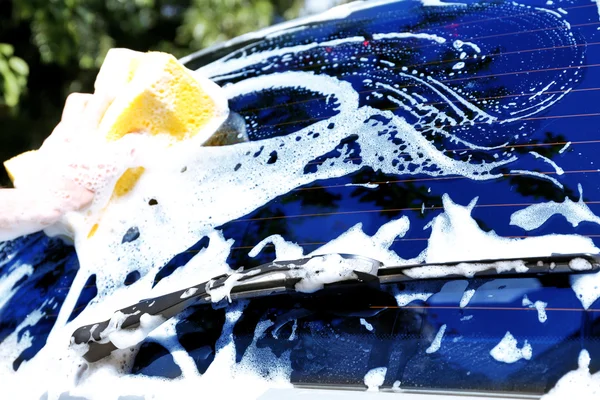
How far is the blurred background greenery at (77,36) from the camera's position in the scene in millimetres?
4854

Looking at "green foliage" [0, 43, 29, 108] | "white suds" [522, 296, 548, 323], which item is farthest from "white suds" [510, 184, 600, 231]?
"green foliage" [0, 43, 29, 108]

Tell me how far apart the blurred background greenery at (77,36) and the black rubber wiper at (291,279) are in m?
3.33

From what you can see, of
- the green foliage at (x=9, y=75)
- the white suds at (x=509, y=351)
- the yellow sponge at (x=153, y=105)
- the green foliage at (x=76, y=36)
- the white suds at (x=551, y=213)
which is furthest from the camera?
the green foliage at (x=76, y=36)

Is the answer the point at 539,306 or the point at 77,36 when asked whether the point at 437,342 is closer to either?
the point at 539,306

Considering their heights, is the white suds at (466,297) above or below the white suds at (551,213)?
below

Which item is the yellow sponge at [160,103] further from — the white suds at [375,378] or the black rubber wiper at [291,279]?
the white suds at [375,378]

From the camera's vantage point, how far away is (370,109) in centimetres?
179

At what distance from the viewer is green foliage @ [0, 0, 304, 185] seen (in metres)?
4.85

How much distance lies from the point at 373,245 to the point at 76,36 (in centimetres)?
399

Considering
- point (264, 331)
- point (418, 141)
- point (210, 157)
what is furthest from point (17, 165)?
point (418, 141)

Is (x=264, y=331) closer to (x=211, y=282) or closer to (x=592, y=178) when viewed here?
(x=211, y=282)

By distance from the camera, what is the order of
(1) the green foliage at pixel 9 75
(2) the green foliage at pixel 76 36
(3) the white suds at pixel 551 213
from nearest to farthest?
(3) the white suds at pixel 551 213 < (1) the green foliage at pixel 9 75 < (2) the green foliage at pixel 76 36

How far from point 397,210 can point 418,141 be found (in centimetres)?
20

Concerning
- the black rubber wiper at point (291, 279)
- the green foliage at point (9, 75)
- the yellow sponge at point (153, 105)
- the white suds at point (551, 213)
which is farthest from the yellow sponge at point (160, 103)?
the green foliage at point (9, 75)
